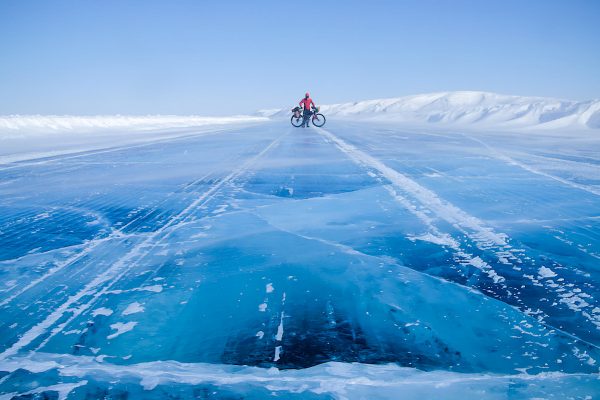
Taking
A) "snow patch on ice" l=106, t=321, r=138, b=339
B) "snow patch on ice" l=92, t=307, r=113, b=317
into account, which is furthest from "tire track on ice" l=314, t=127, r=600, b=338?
"snow patch on ice" l=92, t=307, r=113, b=317

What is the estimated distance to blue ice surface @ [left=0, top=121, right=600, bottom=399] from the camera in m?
2.01

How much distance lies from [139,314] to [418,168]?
6.80m

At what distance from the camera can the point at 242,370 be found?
2.07 metres

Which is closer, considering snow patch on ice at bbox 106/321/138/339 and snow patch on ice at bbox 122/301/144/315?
snow patch on ice at bbox 106/321/138/339

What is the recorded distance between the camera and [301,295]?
2.84m

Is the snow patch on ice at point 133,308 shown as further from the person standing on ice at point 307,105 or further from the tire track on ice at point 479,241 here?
the person standing on ice at point 307,105

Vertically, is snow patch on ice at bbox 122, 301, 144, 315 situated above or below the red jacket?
below

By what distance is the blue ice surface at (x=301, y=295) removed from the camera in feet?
6.60

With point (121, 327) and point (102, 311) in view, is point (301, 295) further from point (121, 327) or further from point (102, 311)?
point (102, 311)

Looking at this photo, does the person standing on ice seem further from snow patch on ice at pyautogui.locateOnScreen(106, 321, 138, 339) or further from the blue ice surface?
snow patch on ice at pyautogui.locateOnScreen(106, 321, 138, 339)

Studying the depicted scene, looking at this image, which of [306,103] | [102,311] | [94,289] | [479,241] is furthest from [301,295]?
[306,103]

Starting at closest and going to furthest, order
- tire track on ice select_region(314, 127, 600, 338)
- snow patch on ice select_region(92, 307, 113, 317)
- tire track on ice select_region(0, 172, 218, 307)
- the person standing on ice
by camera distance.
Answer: snow patch on ice select_region(92, 307, 113, 317) < tire track on ice select_region(314, 127, 600, 338) < tire track on ice select_region(0, 172, 218, 307) < the person standing on ice

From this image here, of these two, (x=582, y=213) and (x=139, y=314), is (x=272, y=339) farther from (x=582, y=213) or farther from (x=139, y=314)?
(x=582, y=213)

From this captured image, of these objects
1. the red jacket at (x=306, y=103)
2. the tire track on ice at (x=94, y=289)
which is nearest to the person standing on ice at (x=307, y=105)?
the red jacket at (x=306, y=103)
